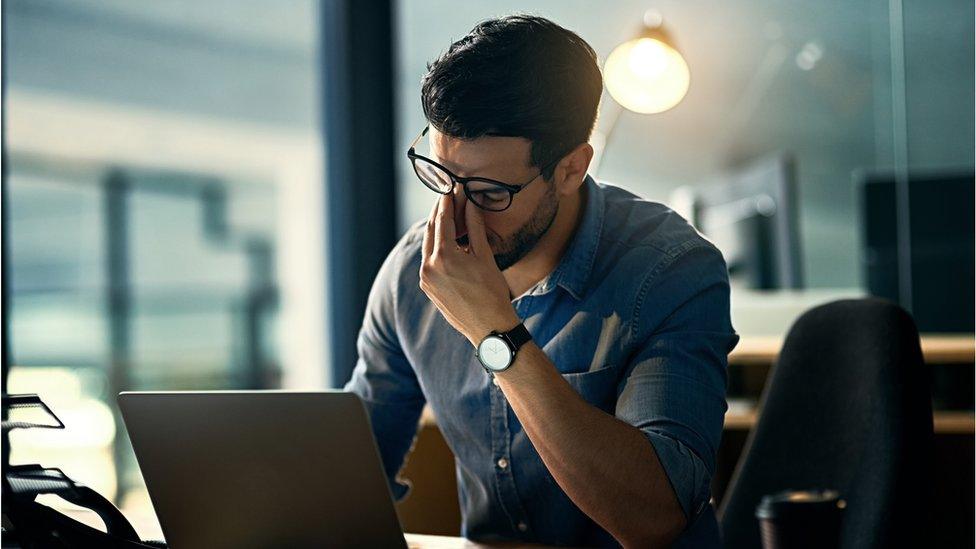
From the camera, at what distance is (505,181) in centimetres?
142

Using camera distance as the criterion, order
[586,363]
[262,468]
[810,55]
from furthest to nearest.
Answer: [810,55] → [586,363] → [262,468]

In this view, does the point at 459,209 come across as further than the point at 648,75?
No

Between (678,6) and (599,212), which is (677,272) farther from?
(678,6)

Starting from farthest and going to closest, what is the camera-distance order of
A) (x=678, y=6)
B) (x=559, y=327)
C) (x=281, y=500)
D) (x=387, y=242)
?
(x=678, y=6)
(x=387, y=242)
(x=559, y=327)
(x=281, y=500)

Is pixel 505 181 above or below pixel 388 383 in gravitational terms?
above

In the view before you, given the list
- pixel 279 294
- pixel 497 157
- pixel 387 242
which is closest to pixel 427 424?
pixel 387 242

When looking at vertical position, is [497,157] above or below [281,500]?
above

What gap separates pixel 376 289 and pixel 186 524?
2.03ft

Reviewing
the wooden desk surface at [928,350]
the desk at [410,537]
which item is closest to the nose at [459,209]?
the desk at [410,537]

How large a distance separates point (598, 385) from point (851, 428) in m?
0.41

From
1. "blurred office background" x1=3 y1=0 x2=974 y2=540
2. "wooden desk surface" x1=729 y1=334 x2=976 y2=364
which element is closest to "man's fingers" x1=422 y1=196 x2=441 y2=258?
"blurred office background" x1=3 y1=0 x2=974 y2=540

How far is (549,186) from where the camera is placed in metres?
1.47

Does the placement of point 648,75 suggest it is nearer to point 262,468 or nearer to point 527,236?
point 527,236

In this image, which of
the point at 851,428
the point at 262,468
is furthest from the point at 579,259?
the point at 262,468
